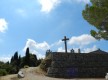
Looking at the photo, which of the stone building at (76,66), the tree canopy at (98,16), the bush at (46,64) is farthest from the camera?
the bush at (46,64)

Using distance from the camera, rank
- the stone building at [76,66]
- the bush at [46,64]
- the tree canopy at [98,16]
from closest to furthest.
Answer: the tree canopy at [98,16] < the stone building at [76,66] < the bush at [46,64]

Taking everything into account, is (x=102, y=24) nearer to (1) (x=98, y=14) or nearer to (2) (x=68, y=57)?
(1) (x=98, y=14)

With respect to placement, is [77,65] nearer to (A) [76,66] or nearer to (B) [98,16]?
(A) [76,66]

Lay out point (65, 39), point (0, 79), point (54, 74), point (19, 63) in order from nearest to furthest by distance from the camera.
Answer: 1. point (0, 79)
2. point (54, 74)
3. point (65, 39)
4. point (19, 63)

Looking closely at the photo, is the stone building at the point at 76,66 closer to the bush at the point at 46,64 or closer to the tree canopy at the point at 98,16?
the bush at the point at 46,64

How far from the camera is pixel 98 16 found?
27.9 metres

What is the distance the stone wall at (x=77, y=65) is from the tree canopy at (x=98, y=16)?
188 inches

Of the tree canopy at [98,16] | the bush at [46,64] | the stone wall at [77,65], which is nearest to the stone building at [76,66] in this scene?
the stone wall at [77,65]

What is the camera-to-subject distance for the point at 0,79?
27547 millimetres

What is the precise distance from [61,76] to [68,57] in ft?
7.91

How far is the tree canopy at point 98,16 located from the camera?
27.7 metres

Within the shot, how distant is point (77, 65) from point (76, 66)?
0.17 metres

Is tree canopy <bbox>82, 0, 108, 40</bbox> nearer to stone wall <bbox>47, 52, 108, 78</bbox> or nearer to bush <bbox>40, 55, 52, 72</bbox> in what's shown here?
stone wall <bbox>47, 52, 108, 78</bbox>

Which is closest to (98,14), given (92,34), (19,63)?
(92,34)
